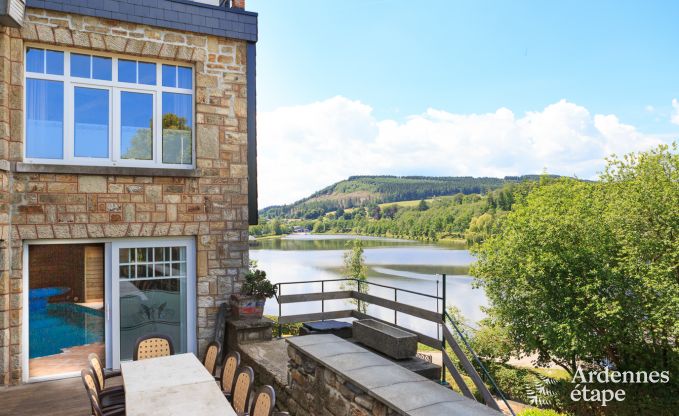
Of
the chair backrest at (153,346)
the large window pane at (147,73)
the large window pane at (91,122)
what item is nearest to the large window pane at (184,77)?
the large window pane at (147,73)

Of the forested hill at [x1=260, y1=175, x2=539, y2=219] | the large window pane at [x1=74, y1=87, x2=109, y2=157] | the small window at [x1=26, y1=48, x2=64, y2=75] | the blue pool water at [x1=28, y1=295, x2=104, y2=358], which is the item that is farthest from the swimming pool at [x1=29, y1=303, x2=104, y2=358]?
the forested hill at [x1=260, y1=175, x2=539, y2=219]

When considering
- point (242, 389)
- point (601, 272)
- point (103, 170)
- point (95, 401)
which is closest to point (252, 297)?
point (103, 170)

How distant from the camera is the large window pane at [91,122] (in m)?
5.98

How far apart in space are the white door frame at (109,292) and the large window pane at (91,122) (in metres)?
1.18

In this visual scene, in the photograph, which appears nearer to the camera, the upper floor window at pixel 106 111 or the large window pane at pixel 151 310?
the upper floor window at pixel 106 111

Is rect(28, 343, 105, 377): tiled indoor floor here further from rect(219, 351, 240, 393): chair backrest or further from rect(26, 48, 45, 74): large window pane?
rect(26, 48, 45, 74): large window pane

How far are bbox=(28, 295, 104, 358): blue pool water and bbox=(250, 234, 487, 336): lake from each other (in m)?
21.9

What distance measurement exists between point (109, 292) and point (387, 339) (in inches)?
146

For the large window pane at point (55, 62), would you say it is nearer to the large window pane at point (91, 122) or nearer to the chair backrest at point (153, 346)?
the large window pane at point (91, 122)

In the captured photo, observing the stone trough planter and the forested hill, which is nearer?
the stone trough planter

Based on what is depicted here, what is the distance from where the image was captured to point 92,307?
239 inches

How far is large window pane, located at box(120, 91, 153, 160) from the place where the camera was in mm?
6230

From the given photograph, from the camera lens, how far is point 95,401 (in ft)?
10.7

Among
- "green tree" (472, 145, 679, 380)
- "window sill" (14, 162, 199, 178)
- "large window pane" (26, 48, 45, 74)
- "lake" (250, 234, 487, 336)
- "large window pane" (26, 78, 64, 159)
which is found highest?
"large window pane" (26, 48, 45, 74)
